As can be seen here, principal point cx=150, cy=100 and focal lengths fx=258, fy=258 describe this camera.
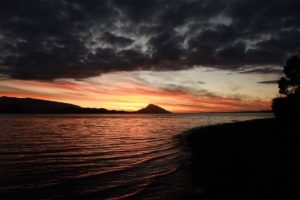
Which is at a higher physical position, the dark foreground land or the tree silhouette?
the tree silhouette

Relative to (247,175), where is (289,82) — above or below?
above

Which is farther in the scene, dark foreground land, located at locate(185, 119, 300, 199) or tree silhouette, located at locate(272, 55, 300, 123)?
tree silhouette, located at locate(272, 55, 300, 123)

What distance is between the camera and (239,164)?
17953mm

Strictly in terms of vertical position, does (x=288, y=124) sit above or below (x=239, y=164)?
above

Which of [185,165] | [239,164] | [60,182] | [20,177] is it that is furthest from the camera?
[185,165]

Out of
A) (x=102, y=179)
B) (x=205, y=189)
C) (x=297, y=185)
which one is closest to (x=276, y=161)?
(x=297, y=185)

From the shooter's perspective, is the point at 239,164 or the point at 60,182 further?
the point at 239,164

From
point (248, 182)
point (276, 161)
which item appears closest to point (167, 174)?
point (248, 182)

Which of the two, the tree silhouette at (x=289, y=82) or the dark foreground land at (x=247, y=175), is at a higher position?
the tree silhouette at (x=289, y=82)

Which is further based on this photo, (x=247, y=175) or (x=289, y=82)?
(x=289, y=82)

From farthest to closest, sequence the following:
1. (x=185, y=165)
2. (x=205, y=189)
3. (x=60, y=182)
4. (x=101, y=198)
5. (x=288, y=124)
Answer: (x=288, y=124) → (x=185, y=165) → (x=60, y=182) → (x=205, y=189) → (x=101, y=198)

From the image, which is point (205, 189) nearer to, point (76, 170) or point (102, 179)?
point (102, 179)

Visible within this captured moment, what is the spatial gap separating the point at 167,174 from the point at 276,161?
7.87m

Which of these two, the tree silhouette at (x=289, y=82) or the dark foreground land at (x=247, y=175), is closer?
the dark foreground land at (x=247, y=175)
